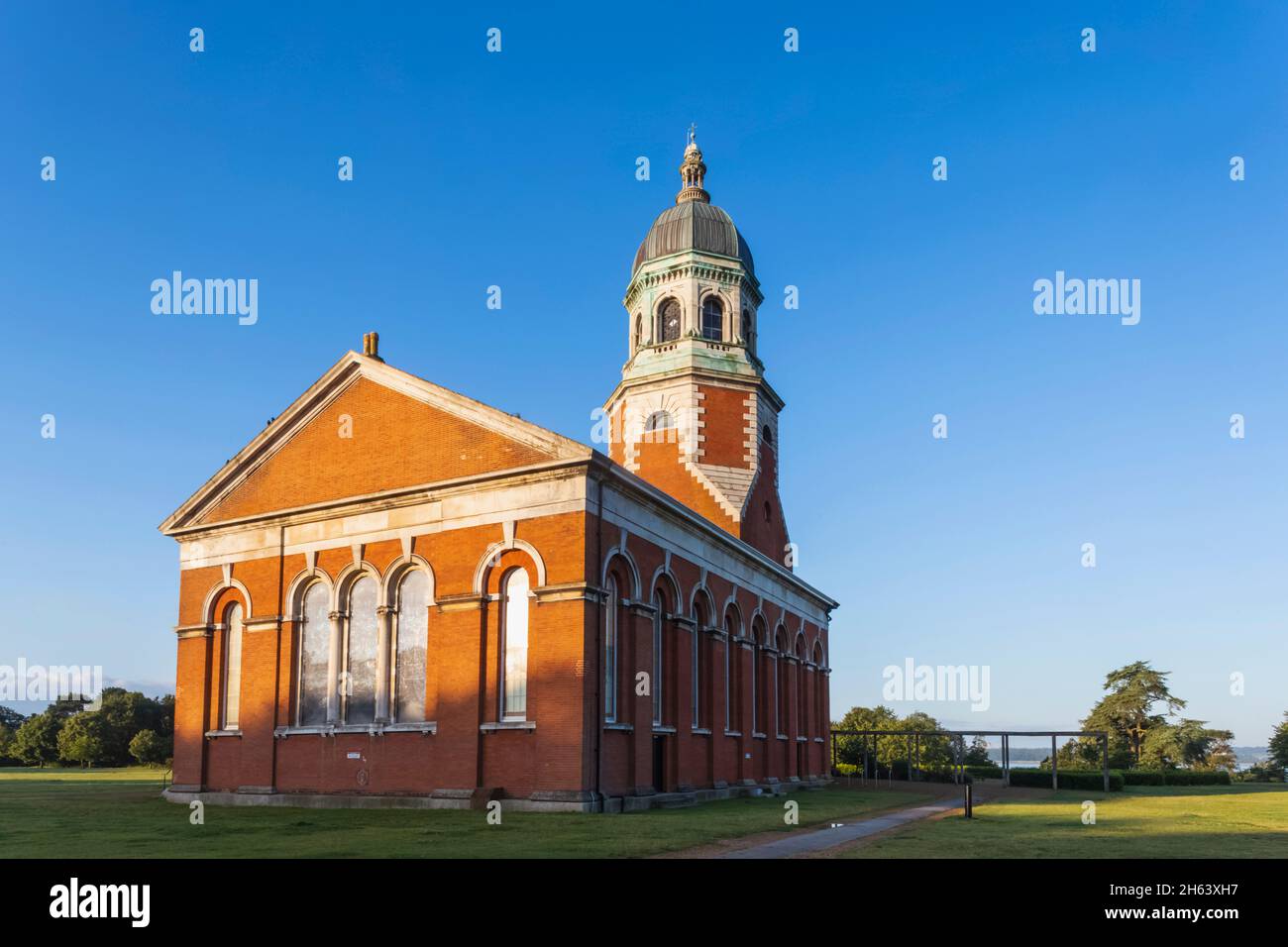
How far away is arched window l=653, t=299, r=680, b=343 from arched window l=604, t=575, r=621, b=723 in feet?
60.3

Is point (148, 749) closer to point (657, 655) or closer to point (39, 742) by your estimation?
point (39, 742)

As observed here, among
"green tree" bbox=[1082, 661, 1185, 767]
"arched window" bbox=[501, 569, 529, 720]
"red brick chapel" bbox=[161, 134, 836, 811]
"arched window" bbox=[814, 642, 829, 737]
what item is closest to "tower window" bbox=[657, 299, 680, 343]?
"red brick chapel" bbox=[161, 134, 836, 811]

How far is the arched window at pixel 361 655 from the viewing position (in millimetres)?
30594

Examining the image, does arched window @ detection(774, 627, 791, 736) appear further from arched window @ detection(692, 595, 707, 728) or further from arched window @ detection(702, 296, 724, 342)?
arched window @ detection(702, 296, 724, 342)

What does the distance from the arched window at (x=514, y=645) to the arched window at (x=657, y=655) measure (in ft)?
14.7

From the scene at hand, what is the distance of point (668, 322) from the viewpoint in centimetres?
4594

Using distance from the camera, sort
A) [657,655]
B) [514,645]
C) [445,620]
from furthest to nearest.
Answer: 1. [657,655]
2. [445,620]
3. [514,645]

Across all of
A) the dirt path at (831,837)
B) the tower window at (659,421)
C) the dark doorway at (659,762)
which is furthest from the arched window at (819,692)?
the dark doorway at (659,762)

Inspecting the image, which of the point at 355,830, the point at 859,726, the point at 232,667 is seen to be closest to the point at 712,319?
the point at 232,667

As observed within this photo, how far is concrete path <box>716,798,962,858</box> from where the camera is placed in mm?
17734

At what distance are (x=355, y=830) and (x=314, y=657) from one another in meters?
11.5

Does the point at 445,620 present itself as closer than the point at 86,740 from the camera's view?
Yes
